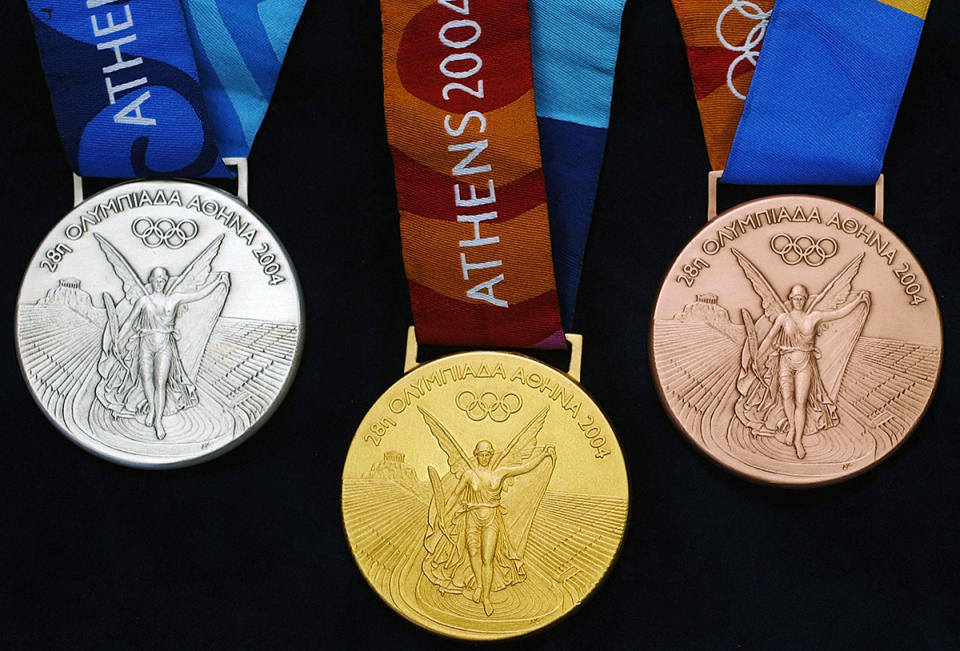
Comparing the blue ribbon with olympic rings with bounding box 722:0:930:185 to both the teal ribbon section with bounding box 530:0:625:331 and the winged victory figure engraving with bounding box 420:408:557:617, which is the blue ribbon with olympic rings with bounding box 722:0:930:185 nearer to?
the teal ribbon section with bounding box 530:0:625:331

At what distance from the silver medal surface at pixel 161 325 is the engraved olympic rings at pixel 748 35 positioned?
3.08ft

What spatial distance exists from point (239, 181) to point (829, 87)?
46.0 inches

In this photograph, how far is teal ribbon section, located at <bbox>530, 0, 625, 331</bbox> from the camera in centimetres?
170

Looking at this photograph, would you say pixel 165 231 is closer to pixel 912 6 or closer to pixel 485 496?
pixel 485 496

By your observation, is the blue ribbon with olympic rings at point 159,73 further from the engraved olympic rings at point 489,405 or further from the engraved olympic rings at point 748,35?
the engraved olympic rings at point 748,35

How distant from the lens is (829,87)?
1680mm

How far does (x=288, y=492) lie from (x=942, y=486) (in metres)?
1.27

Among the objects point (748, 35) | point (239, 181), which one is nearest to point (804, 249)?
point (748, 35)

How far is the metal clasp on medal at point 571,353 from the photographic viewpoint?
5.68ft

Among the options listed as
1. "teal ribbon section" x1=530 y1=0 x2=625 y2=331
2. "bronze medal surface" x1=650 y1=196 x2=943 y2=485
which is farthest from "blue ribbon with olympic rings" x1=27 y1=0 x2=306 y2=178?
"bronze medal surface" x1=650 y1=196 x2=943 y2=485

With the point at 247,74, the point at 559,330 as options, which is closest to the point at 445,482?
the point at 559,330

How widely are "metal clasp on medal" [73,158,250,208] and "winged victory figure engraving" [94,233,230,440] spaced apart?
112 mm

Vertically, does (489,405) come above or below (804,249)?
below

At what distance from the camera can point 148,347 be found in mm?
1736
